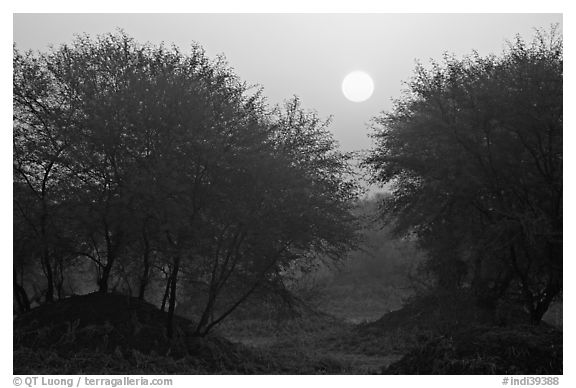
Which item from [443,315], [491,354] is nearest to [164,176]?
[491,354]

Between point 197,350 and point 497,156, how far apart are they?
10.3 m

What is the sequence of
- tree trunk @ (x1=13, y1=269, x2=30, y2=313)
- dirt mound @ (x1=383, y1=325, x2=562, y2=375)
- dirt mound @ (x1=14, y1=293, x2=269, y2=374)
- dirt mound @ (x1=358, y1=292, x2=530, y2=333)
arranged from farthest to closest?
dirt mound @ (x1=358, y1=292, x2=530, y2=333) < tree trunk @ (x1=13, y1=269, x2=30, y2=313) < dirt mound @ (x1=14, y1=293, x2=269, y2=374) < dirt mound @ (x1=383, y1=325, x2=562, y2=375)

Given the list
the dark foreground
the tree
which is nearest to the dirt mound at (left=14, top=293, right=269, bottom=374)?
the dark foreground

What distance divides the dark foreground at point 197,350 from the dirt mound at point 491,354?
22mm

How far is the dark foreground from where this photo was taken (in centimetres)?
1523

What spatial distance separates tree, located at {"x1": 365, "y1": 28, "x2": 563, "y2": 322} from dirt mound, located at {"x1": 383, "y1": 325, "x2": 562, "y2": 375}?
284cm

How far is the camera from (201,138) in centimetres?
1770

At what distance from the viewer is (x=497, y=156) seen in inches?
758

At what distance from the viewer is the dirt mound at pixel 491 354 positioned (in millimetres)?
14883

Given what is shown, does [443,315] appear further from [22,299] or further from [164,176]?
[22,299]

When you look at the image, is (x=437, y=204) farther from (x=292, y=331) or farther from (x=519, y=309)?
(x=292, y=331)

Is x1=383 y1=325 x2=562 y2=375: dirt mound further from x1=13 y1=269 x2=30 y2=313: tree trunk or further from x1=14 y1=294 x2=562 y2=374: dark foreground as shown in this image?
x1=13 y1=269 x2=30 y2=313: tree trunk
